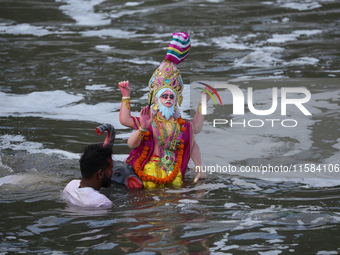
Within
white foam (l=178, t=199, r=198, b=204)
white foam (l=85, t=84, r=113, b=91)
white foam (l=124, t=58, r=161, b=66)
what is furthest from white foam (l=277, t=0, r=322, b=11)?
white foam (l=178, t=199, r=198, b=204)

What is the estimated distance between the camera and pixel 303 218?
4125 millimetres

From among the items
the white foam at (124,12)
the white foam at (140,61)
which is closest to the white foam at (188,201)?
the white foam at (140,61)

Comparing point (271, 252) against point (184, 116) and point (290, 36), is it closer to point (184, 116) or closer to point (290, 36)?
point (184, 116)

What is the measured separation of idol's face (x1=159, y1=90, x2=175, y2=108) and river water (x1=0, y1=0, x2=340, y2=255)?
966 millimetres

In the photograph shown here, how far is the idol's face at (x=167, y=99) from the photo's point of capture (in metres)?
5.27

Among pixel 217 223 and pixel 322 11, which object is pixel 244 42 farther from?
pixel 217 223

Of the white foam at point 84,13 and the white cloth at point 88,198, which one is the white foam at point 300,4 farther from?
the white cloth at point 88,198

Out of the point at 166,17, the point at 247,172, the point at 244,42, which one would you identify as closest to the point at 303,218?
the point at 247,172

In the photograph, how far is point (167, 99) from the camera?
5.29m

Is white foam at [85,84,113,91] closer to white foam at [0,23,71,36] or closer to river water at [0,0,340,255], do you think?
river water at [0,0,340,255]

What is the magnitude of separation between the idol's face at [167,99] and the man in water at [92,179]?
0.91m

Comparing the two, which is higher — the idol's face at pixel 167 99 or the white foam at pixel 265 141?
the idol's face at pixel 167 99

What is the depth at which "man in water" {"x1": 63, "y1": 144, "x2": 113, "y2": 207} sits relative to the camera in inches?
180

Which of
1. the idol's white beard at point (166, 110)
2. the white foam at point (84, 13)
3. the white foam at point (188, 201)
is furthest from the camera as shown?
the white foam at point (84, 13)
